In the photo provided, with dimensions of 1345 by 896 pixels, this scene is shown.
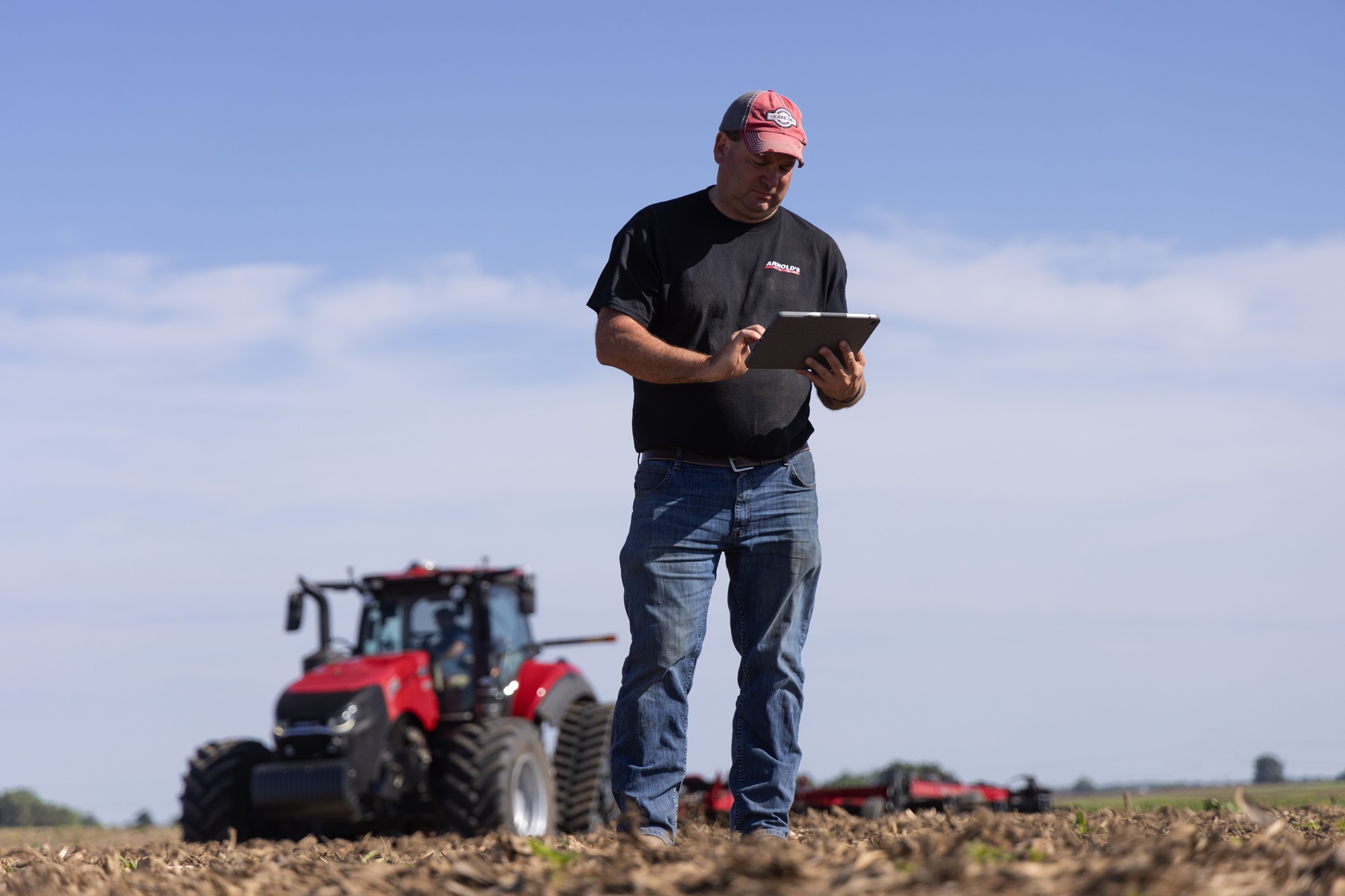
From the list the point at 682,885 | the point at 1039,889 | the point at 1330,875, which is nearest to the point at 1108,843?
the point at 1330,875

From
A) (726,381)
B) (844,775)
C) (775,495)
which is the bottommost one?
(844,775)

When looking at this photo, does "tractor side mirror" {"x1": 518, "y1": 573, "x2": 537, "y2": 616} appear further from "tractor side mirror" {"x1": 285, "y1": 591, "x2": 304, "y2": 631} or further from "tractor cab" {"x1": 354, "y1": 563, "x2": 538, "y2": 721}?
"tractor side mirror" {"x1": 285, "y1": 591, "x2": 304, "y2": 631}

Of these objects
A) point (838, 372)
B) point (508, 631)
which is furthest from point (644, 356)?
point (508, 631)

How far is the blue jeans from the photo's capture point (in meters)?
4.20

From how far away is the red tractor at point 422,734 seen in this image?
9.56m

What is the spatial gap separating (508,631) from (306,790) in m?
2.68

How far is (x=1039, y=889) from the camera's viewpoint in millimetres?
2316

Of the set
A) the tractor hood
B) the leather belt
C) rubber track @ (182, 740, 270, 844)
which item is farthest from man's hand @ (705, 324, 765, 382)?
rubber track @ (182, 740, 270, 844)

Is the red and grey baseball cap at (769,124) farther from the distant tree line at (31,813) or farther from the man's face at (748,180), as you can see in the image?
the distant tree line at (31,813)

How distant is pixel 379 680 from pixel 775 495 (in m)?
6.33

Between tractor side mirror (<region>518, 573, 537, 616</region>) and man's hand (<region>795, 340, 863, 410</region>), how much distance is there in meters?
7.17

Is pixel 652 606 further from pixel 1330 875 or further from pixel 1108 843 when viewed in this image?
pixel 1330 875

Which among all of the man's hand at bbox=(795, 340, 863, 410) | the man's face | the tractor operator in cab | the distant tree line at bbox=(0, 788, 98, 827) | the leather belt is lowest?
the distant tree line at bbox=(0, 788, 98, 827)

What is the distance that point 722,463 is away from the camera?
4.38 meters
